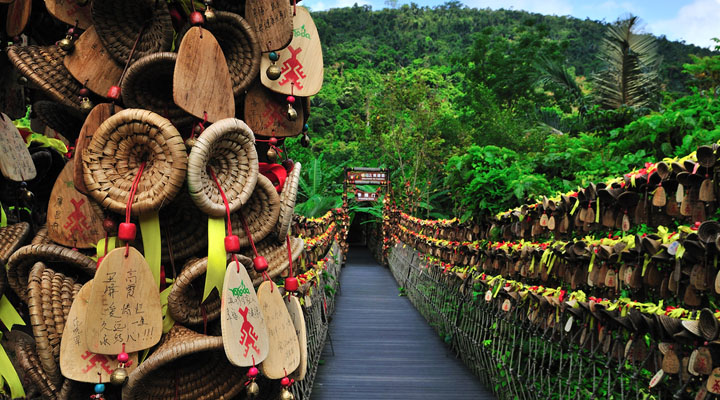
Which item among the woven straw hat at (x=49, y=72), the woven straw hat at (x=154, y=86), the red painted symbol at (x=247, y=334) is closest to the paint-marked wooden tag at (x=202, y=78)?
the woven straw hat at (x=154, y=86)

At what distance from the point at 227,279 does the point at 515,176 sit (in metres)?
3.08

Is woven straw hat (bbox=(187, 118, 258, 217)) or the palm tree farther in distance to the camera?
the palm tree

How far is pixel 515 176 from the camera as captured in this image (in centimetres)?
377

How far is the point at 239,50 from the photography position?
1.20 m

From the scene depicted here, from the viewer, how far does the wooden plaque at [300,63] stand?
1243 millimetres

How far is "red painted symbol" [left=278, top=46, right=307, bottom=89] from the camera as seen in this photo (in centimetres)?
127

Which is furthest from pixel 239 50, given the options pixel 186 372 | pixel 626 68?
pixel 626 68

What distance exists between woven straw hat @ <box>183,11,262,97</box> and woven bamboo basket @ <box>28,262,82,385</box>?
0.54 m

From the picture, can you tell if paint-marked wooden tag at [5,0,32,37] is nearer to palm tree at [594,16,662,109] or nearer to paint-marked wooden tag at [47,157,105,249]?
paint-marked wooden tag at [47,157,105,249]

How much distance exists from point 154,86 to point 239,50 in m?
0.20

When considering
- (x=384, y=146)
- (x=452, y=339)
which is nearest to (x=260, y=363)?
(x=452, y=339)

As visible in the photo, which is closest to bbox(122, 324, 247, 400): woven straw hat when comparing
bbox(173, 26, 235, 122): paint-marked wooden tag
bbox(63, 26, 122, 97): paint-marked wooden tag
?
bbox(173, 26, 235, 122): paint-marked wooden tag

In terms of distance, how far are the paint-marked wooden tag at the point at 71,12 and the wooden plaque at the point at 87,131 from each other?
8.5 inches

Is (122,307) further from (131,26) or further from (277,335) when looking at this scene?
(131,26)
